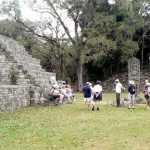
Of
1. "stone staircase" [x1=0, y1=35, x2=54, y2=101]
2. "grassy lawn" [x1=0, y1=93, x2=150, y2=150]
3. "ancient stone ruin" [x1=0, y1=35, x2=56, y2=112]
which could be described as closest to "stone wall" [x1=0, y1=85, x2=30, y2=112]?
"ancient stone ruin" [x1=0, y1=35, x2=56, y2=112]

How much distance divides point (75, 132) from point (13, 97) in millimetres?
9666

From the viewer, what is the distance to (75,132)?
14.5 meters

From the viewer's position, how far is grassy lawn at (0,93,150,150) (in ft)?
39.5

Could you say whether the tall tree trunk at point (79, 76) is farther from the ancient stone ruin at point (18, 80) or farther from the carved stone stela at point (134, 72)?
the carved stone stela at point (134, 72)

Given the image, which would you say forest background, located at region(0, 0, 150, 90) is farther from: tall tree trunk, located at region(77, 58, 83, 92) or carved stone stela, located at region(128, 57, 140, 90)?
carved stone stela, located at region(128, 57, 140, 90)

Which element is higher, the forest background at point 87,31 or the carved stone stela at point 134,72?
the forest background at point 87,31

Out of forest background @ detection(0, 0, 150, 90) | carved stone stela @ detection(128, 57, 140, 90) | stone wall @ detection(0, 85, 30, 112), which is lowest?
stone wall @ detection(0, 85, 30, 112)

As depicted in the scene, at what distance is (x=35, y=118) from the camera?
18.7 metres

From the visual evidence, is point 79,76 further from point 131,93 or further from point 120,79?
point 131,93

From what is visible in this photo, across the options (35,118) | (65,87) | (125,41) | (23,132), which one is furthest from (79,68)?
(23,132)

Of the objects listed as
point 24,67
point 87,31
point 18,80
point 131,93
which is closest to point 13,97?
point 18,80

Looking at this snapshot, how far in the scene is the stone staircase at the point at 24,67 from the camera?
27.0 m

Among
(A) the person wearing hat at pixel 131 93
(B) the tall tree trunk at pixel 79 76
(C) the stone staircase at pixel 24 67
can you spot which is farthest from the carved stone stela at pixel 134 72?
(B) the tall tree trunk at pixel 79 76

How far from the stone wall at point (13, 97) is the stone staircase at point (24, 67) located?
143cm
